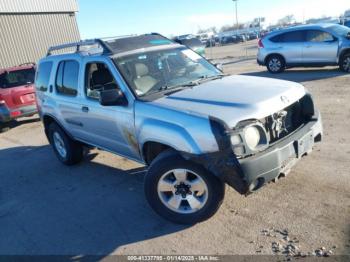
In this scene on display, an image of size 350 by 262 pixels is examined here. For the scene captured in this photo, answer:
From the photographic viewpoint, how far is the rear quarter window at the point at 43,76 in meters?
6.10

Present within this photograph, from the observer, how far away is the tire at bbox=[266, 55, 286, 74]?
13414 millimetres

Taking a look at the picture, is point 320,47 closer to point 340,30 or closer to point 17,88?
point 340,30

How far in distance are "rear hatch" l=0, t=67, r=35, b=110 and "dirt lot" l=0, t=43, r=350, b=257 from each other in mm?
4195

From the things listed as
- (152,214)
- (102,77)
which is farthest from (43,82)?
(152,214)

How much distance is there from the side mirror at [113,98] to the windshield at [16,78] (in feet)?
23.1

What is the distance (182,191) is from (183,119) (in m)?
0.81

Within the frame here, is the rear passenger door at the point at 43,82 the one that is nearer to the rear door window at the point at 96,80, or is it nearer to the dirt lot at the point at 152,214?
the dirt lot at the point at 152,214

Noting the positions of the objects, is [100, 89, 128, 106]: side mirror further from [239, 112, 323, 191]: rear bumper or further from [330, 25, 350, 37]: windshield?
[330, 25, 350, 37]: windshield

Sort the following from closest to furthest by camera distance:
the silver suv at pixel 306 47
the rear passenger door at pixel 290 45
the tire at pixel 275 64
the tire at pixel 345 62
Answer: the tire at pixel 345 62 < the silver suv at pixel 306 47 < the rear passenger door at pixel 290 45 < the tire at pixel 275 64

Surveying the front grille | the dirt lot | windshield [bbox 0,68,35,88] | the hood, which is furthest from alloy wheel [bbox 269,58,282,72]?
the front grille

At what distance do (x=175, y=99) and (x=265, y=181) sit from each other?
1.31 metres

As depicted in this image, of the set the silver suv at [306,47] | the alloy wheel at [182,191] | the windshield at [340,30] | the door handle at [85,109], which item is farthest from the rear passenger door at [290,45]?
the alloy wheel at [182,191]

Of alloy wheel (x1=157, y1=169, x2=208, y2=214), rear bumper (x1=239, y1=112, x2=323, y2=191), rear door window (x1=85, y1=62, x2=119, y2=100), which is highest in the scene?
rear door window (x1=85, y1=62, x2=119, y2=100)

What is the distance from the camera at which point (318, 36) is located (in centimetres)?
1245
